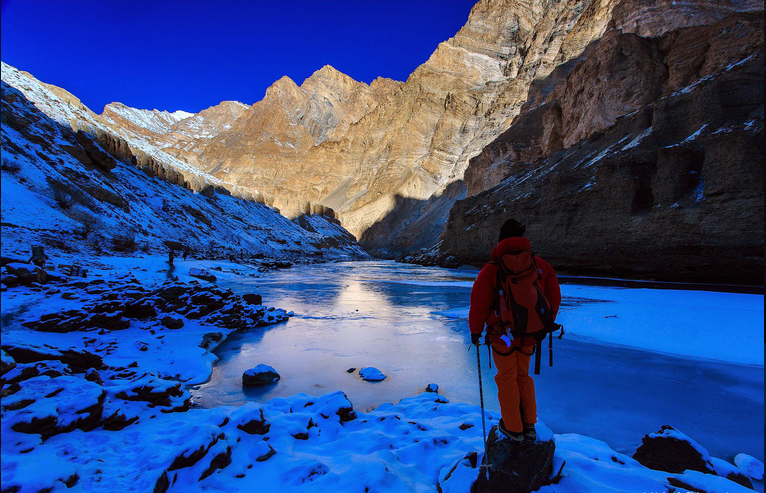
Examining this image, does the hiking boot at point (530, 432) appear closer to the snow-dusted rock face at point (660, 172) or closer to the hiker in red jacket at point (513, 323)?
the hiker in red jacket at point (513, 323)

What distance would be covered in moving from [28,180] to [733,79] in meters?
42.0

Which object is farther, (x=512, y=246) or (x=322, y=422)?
(x=322, y=422)

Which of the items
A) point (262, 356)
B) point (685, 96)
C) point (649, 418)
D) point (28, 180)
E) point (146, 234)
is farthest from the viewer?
point (146, 234)

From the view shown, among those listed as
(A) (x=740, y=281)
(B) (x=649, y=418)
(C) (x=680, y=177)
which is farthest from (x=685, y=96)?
(B) (x=649, y=418)

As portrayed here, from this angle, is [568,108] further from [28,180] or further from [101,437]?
[28,180]

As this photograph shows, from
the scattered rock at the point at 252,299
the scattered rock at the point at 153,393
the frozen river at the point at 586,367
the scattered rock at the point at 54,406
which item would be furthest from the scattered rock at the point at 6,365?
the scattered rock at the point at 252,299

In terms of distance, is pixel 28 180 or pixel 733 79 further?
pixel 28 180

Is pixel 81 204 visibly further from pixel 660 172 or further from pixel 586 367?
pixel 660 172

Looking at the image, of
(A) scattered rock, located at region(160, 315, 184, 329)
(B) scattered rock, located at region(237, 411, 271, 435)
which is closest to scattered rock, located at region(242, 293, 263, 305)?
(A) scattered rock, located at region(160, 315, 184, 329)

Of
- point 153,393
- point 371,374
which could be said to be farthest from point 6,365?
point 371,374

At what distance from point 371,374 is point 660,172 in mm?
18730

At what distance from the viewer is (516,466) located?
96.6 inches

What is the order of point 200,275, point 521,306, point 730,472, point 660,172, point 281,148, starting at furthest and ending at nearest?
point 281,148, point 200,275, point 660,172, point 730,472, point 521,306

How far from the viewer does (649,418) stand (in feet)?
12.9
